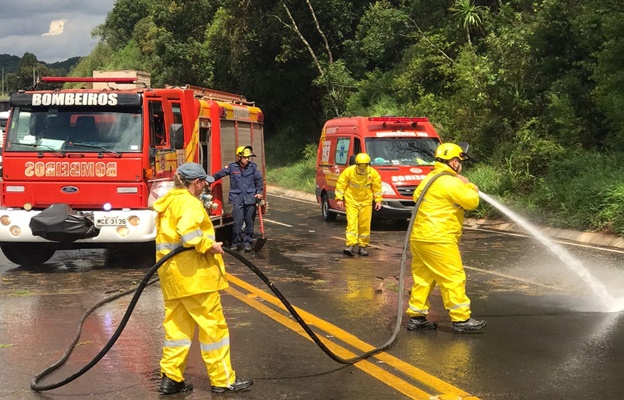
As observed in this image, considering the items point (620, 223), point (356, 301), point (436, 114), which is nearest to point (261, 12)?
point (436, 114)

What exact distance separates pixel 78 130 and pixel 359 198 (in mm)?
4404

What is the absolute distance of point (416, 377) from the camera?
630 centimetres

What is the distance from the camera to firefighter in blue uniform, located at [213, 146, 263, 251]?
46.9 feet

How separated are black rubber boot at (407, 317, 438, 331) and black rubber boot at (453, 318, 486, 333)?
0.24m

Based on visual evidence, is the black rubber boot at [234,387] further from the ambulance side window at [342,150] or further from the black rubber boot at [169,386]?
the ambulance side window at [342,150]

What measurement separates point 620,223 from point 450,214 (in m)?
8.22

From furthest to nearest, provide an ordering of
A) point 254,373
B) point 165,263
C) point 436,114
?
1. point 436,114
2. point 254,373
3. point 165,263

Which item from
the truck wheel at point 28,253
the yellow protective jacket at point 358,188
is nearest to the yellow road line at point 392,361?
the yellow protective jacket at point 358,188

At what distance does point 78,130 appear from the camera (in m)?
12.3

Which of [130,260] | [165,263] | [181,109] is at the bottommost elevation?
[130,260]

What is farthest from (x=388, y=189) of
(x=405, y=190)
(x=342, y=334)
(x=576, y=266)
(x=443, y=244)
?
(x=342, y=334)

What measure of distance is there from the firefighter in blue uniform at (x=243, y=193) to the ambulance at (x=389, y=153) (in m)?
3.73

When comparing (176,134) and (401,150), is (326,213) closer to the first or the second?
(401,150)

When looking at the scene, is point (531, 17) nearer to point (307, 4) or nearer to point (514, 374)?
point (307, 4)
